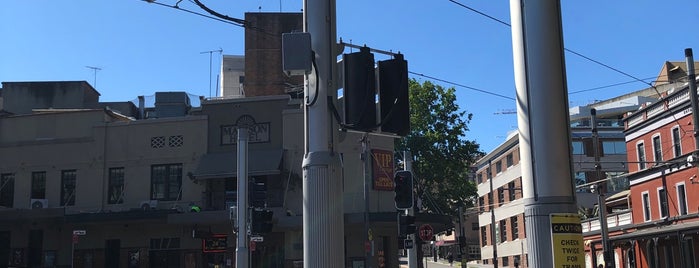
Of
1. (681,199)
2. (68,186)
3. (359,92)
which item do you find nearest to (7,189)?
(68,186)

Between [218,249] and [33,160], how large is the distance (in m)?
20.9

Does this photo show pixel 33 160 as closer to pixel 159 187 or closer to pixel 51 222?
pixel 51 222

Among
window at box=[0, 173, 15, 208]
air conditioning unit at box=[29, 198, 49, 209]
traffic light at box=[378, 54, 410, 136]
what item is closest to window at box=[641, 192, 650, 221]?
air conditioning unit at box=[29, 198, 49, 209]

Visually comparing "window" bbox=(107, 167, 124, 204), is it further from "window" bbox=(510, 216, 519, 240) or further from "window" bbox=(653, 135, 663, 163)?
"window" bbox=(510, 216, 519, 240)

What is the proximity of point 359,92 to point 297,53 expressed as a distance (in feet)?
2.39

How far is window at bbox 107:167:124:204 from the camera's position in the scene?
119ft

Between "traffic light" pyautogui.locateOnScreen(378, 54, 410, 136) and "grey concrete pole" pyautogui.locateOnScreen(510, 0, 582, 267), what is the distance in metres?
1.24

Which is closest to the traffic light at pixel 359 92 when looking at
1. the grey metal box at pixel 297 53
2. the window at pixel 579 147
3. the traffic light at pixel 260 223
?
the grey metal box at pixel 297 53

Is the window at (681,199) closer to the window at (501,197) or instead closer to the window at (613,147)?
the window at (613,147)

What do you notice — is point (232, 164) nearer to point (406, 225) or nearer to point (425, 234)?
point (425, 234)

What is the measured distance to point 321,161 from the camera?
19.1 ft

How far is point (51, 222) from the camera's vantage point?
34750mm

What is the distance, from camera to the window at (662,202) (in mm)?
44531

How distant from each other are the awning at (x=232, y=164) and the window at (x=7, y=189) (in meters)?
11.2
